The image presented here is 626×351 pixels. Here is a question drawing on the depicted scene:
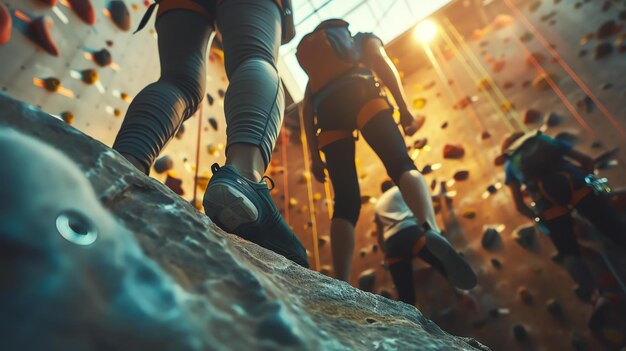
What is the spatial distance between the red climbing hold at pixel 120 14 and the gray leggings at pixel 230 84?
4.12 feet

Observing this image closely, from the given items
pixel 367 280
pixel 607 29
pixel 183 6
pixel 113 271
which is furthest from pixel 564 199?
pixel 113 271

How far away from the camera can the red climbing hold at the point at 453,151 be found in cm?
247

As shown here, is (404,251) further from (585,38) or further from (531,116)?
(585,38)

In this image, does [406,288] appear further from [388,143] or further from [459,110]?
[459,110]

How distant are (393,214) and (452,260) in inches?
41.0

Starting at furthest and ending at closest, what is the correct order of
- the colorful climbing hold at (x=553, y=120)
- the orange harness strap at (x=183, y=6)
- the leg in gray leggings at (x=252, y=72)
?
the colorful climbing hold at (x=553, y=120) < the orange harness strap at (x=183, y=6) < the leg in gray leggings at (x=252, y=72)

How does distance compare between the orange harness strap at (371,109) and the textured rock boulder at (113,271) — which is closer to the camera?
the textured rock boulder at (113,271)

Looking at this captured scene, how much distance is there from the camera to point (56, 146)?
0.29 meters

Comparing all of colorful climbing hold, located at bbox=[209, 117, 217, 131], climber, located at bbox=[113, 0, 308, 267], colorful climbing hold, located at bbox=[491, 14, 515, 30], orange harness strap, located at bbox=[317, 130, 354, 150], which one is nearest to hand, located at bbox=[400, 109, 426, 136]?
orange harness strap, located at bbox=[317, 130, 354, 150]

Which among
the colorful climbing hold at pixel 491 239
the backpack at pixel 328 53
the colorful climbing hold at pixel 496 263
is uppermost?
the backpack at pixel 328 53

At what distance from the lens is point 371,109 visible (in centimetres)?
131

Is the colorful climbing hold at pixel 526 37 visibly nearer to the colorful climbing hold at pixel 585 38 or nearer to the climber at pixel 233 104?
the colorful climbing hold at pixel 585 38

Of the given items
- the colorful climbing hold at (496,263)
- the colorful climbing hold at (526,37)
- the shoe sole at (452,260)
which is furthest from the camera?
the colorful climbing hold at (526,37)

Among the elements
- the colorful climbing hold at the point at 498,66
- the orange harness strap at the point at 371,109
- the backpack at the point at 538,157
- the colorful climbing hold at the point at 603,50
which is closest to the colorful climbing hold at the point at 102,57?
the orange harness strap at the point at 371,109
